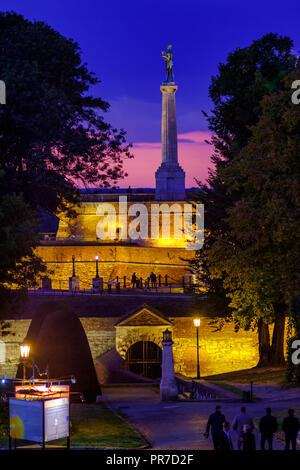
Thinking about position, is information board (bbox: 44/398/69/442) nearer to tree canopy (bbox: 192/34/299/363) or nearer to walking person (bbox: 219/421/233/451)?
walking person (bbox: 219/421/233/451)

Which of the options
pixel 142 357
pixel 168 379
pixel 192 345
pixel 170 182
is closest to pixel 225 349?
pixel 192 345

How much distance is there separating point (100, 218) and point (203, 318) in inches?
1084

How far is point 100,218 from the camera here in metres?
71.4

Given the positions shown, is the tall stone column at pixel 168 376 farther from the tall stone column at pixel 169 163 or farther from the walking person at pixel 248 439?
the tall stone column at pixel 169 163

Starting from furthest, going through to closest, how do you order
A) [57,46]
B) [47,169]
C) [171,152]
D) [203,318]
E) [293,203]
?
[171,152] → [203,318] → [57,46] → [47,169] → [293,203]

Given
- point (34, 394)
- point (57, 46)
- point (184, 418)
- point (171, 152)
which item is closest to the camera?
point (34, 394)

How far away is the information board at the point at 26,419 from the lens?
17409mm

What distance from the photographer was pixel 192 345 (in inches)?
1813

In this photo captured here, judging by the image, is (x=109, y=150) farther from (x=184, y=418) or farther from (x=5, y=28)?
(x=184, y=418)

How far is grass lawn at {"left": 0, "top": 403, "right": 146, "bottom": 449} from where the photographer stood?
20.1 meters

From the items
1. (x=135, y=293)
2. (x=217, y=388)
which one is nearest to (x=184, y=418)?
(x=217, y=388)

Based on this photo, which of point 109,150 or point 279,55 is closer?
point 109,150

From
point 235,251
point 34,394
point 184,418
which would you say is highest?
point 235,251

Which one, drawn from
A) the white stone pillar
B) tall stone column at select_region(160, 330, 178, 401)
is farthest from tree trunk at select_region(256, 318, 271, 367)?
the white stone pillar
